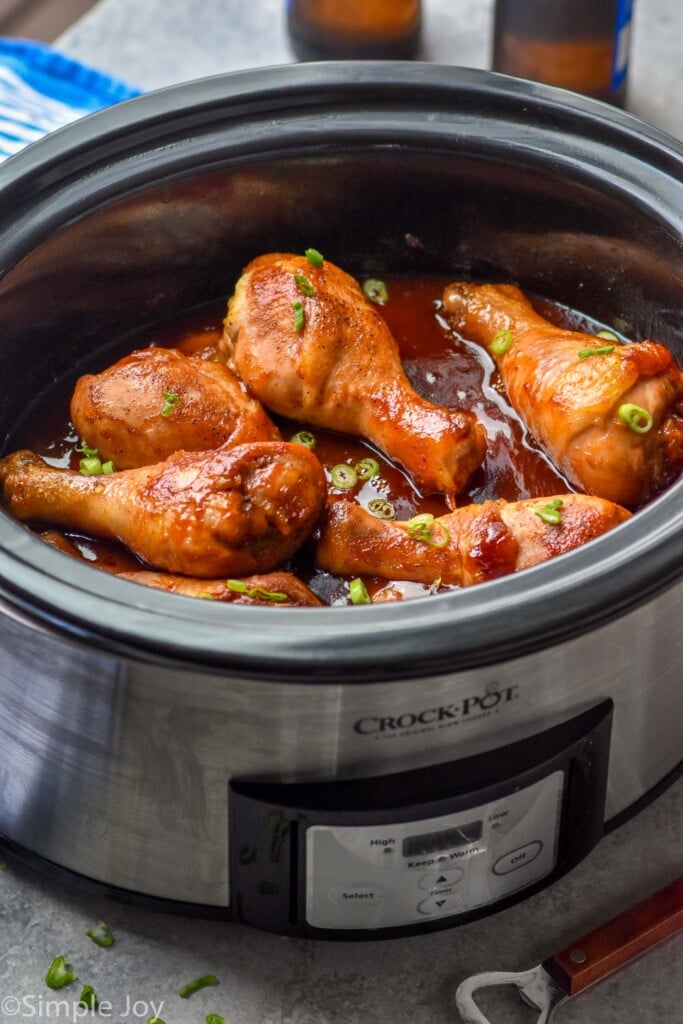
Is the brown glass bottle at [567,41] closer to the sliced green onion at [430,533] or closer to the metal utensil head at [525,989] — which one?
the sliced green onion at [430,533]

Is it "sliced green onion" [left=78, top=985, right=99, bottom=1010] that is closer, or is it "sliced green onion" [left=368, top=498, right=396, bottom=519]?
"sliced green onion" [left=78, top=985, right=99, bottom=1010]

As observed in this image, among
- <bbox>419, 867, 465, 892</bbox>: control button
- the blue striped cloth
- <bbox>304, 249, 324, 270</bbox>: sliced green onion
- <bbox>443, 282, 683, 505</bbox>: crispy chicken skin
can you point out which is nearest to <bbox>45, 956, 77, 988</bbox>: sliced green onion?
<bbox>419, 867, 465, 892</bbox>: control button

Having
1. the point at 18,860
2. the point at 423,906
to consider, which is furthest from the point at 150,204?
the point at 423,906

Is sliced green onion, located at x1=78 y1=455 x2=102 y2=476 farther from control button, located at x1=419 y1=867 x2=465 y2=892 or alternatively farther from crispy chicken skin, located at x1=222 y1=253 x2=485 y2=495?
control button, located at x1=419 y1=867 x2=465 y2=892

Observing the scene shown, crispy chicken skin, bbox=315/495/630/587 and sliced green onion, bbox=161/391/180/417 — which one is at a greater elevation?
sliced green onion, bbox=161/391/180/417

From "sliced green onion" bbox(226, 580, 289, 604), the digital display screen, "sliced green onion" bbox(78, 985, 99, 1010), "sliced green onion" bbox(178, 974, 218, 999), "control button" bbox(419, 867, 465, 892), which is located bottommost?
"sliced green onion" bbox(78, 985, 99, 1010)

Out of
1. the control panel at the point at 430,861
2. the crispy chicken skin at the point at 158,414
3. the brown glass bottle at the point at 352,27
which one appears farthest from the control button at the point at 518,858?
the brown glass bottle at the point at 352,27

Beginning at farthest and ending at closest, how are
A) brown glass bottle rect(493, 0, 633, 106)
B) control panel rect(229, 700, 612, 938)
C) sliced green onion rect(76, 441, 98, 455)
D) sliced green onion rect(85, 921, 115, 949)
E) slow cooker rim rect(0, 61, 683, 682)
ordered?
1. brown glass bottle rect(493, 0, 633, 106)
2. sliced green onion rect(76, 441, 98, 455)
3. sliced green onion rect(85, 921, 115, 949)
4. control panel rect(229, 700, 612, 938)
5. slow cooker rim rect(0, 61, 683, 682)
